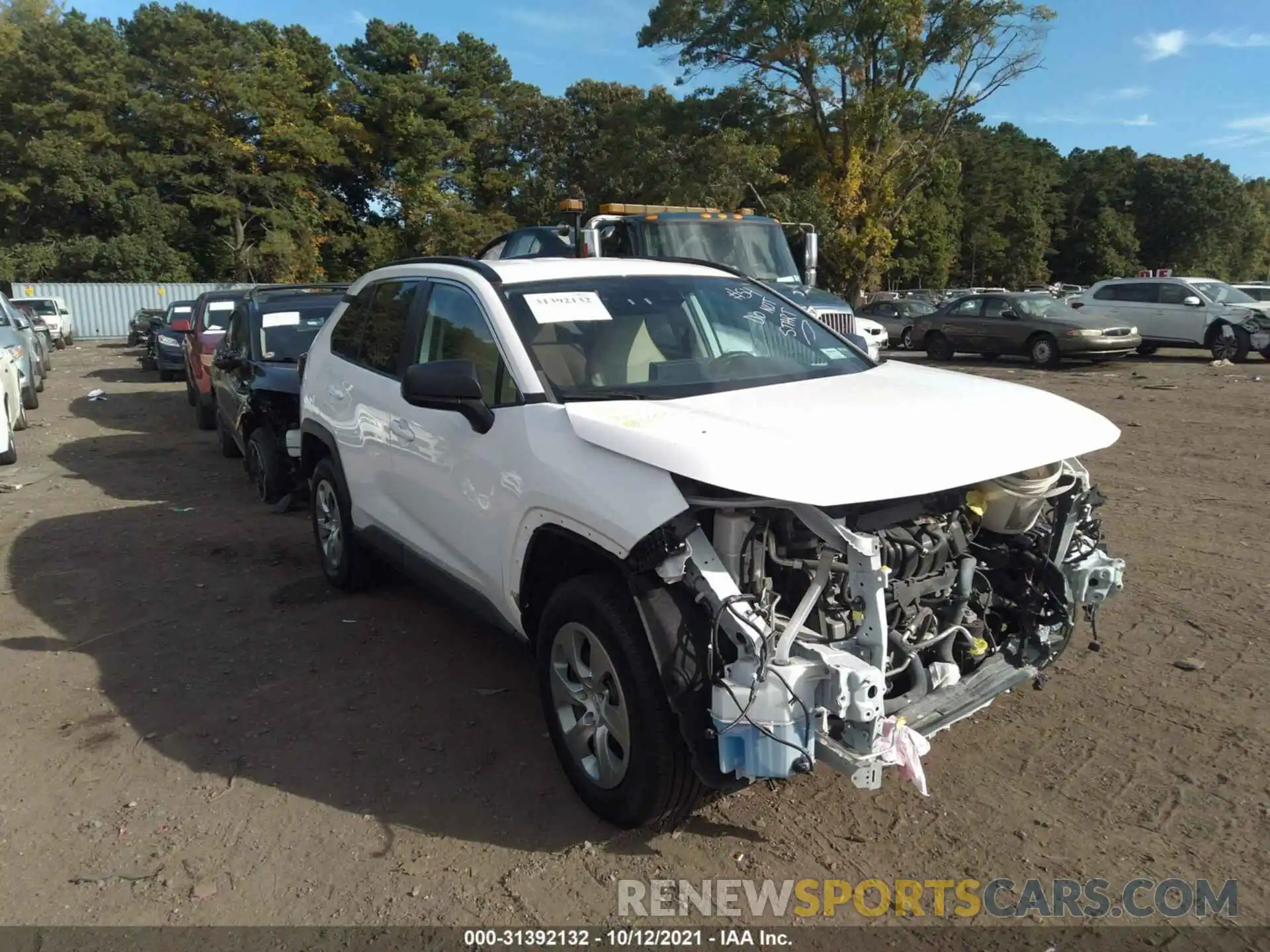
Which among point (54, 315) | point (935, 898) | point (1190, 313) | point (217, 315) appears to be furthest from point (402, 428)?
point (54, 315)

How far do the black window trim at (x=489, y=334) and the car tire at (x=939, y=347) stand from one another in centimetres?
1823

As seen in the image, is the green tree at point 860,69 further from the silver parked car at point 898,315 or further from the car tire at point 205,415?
the car tire at point 205,415

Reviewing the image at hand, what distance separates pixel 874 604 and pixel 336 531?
3834 millimetres

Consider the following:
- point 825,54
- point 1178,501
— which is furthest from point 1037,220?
point 1178,501

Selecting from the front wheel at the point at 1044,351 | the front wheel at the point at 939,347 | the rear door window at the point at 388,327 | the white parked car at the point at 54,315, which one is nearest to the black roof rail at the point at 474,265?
the rear door window at the point at 388,327

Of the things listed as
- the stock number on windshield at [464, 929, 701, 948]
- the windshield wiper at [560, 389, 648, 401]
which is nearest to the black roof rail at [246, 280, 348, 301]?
the windshield wiper at [560, 389, 648, 401]

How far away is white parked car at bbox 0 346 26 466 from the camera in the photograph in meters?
10.0


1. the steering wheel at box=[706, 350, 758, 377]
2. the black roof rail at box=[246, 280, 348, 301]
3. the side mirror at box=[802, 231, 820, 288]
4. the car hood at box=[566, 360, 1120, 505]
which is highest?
the side mirror at box=[802, 231, 820, 288]

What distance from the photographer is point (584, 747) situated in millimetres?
3424

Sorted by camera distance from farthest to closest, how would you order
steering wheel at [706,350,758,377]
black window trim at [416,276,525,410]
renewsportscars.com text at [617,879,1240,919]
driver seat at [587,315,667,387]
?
steering wheel at [706,350,758,377] → driver seat at [587,315,667,387] → black window trim at [416,276,525,410] → renewsportscars.com text at [617,879,1240,919]

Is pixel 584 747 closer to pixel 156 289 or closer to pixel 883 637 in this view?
pixel 883 637

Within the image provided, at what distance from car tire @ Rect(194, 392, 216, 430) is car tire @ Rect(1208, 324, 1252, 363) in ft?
60.2

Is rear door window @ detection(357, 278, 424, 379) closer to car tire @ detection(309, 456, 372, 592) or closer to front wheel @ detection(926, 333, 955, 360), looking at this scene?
car tire @ detection(309, 456, 372, 592)

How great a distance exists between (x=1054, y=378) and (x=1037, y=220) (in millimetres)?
52307
